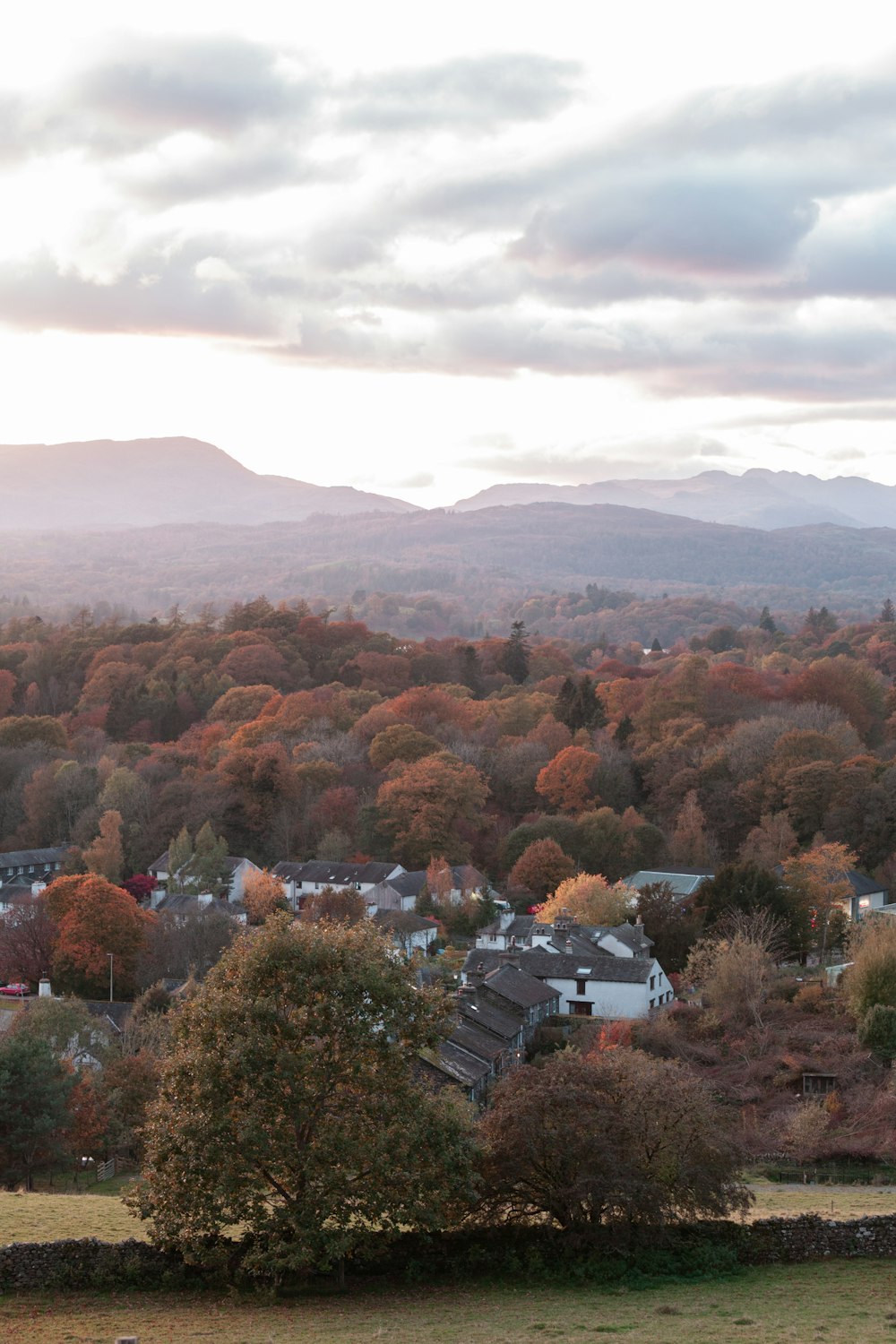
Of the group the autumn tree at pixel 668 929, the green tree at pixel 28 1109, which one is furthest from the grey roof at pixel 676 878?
the green tree at pixel 28 1109

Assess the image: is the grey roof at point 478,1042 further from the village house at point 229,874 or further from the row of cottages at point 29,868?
the row of cottages at point 29,868

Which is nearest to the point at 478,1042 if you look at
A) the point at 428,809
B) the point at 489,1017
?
the point at 489,1017

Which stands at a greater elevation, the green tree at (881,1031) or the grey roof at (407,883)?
the green tree at (881,1031)

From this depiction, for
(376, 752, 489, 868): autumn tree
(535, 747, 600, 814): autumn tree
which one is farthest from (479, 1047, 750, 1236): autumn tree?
(535, 747, 600, 814): autumn tree

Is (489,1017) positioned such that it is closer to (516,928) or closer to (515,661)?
(516,928)

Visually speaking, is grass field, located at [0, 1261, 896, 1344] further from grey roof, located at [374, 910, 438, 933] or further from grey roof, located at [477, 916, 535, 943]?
grey roof, located at [374, 910, 438, 933]
